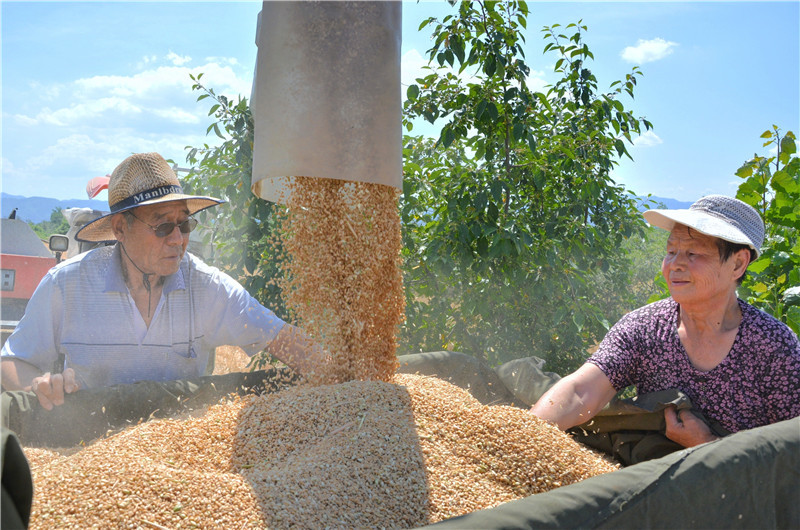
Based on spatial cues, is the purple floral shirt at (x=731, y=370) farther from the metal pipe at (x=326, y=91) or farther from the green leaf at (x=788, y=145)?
the green leaf at (x=788, y=145)

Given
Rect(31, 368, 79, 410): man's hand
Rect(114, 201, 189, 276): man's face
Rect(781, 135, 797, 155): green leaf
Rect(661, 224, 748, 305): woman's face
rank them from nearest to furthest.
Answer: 1. Rect(31, 368, 79, 410): man's hand
2. Rect(661, 224, 748, 305): woman's face
3. Rect(114, 201, 189, 276): man's face
4. Rect(781, 135, 797, 155): green leaf

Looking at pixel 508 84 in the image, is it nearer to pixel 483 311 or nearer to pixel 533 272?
pixel 533 272

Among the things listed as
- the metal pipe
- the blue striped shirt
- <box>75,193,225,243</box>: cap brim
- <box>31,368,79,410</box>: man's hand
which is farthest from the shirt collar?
the metal pipe

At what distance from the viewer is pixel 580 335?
147 inches

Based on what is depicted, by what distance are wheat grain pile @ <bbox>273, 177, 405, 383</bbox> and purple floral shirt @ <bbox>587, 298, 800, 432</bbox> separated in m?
0.87

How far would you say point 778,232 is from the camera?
350 centimetres

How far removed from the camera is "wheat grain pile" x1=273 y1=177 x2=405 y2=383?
7.25 ft

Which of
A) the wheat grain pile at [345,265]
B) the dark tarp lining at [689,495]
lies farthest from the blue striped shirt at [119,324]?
the dark tarp lining at [689,495]

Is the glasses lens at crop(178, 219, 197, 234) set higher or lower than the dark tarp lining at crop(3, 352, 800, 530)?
higher

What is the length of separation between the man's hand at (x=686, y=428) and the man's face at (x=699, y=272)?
0.39 metres

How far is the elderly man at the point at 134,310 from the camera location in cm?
253

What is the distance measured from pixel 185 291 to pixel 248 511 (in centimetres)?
155

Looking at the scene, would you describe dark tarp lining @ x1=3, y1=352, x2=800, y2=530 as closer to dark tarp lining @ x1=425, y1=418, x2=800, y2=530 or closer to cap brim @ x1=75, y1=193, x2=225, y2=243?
dark tarp lining @ x1=425, y1=418, x2=800, y2=530

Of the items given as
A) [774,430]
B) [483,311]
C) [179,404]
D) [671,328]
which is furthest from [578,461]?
[483,311]
